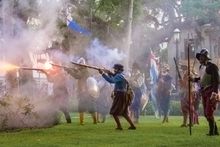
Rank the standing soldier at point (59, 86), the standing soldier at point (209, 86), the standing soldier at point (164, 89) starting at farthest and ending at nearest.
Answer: the standing soldier at point (164, 89)
the standing soldier at point (59, 86)
the standing soldier at point (209, 86)

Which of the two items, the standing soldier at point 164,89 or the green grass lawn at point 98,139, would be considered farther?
the standing soldier at point 164,89

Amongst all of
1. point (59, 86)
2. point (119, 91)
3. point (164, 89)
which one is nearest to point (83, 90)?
point (59, 86)

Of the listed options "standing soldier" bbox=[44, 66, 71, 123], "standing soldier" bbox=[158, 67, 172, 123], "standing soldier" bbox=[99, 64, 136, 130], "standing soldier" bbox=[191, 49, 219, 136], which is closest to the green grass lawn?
"standing soldier" bbox=[191, 49, 219, 136]

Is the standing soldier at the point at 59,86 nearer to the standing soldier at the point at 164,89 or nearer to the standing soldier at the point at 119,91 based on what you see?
the standing soldier at the point at 119,91

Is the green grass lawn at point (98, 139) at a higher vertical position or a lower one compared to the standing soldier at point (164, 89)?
lower

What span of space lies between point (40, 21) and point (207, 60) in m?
6.09

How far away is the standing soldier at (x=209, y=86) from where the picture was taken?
1350cm

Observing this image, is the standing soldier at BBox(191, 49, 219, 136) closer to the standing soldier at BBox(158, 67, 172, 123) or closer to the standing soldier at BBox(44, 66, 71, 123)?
the standing soldier at BBox(44, 66, 71, 123)

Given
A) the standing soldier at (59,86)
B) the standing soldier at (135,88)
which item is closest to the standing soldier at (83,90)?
the standing soldier at (59,86)

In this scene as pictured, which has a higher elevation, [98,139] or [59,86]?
[59,86]

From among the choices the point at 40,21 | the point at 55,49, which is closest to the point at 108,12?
the point at 55,49

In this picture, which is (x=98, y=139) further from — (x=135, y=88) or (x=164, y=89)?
(x=164, y=89)

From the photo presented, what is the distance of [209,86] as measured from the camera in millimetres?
13656

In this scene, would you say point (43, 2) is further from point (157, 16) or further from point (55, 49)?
point (157, 16)
